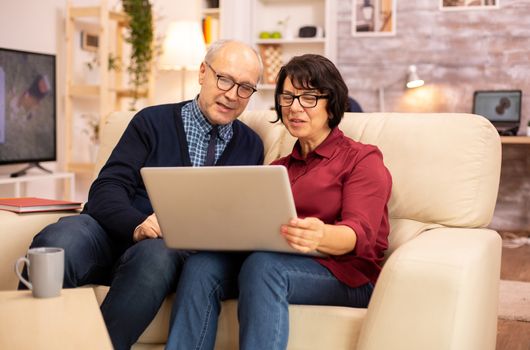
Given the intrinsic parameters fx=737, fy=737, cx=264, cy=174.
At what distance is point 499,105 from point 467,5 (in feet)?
2.64

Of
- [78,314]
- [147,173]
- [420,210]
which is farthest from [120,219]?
[420,210]

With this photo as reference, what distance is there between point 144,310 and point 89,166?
317 centimetres

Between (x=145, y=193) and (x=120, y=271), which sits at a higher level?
(x=145, y=193)

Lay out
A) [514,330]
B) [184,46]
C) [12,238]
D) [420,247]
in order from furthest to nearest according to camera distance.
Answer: [184,46], [514,330], [12,238], [420,247]

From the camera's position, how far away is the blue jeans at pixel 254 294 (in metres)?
1.64

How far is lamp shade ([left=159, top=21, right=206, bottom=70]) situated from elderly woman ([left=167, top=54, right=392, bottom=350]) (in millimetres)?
3566

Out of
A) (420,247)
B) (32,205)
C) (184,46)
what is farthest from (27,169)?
(420,247)

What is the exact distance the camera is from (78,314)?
1.40 metres

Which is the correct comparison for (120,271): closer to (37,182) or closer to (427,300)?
(427,300)

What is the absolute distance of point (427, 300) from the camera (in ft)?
5.03

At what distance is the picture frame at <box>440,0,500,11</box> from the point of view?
5543mm

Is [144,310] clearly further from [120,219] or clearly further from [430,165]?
[430,165]

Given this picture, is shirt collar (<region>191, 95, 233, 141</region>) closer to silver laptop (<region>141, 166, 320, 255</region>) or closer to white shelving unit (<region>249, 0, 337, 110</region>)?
silver laptop (<region>141, 166, 320, 255</region>)

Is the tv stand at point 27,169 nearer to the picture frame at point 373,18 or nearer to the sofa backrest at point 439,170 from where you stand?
the picture frame at point 373,18
